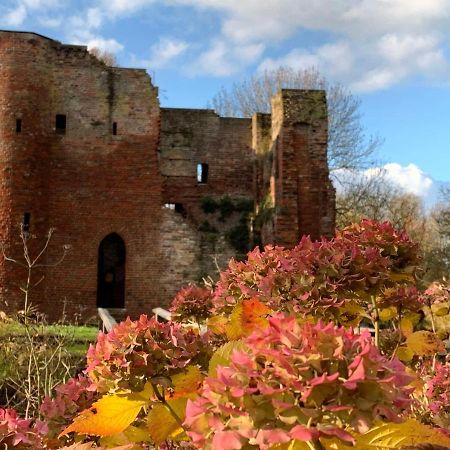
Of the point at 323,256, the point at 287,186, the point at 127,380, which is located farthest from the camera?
the point at 287,186

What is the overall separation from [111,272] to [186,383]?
17.5m

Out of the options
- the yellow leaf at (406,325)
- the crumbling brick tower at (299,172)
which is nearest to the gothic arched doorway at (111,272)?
the crumbling brick tower at (299,172)

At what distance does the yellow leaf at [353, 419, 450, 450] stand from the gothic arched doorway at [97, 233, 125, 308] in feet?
→ 58.8

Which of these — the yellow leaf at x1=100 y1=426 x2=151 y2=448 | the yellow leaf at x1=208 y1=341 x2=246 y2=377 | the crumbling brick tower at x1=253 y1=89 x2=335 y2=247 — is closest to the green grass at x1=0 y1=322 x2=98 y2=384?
the crumbling brick tower at x1=253 y1=89 x2=335 y2=247

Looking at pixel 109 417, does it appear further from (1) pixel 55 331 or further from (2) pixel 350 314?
(1) pixel 55 331

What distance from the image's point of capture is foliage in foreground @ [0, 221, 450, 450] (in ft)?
4.40

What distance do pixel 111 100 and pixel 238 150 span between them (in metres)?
4.14

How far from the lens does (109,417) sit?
82.0 inches

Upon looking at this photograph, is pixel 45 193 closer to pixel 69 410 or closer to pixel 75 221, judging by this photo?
pixel 75 221

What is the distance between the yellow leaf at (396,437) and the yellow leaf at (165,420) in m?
0.66

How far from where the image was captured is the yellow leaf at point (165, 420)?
6.72 feet

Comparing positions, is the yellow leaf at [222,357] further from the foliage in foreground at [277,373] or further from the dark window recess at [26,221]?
the dark window recess at [26,221]

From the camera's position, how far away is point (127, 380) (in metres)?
2.05

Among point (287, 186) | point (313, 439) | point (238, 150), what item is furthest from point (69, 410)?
point (238, 150)
